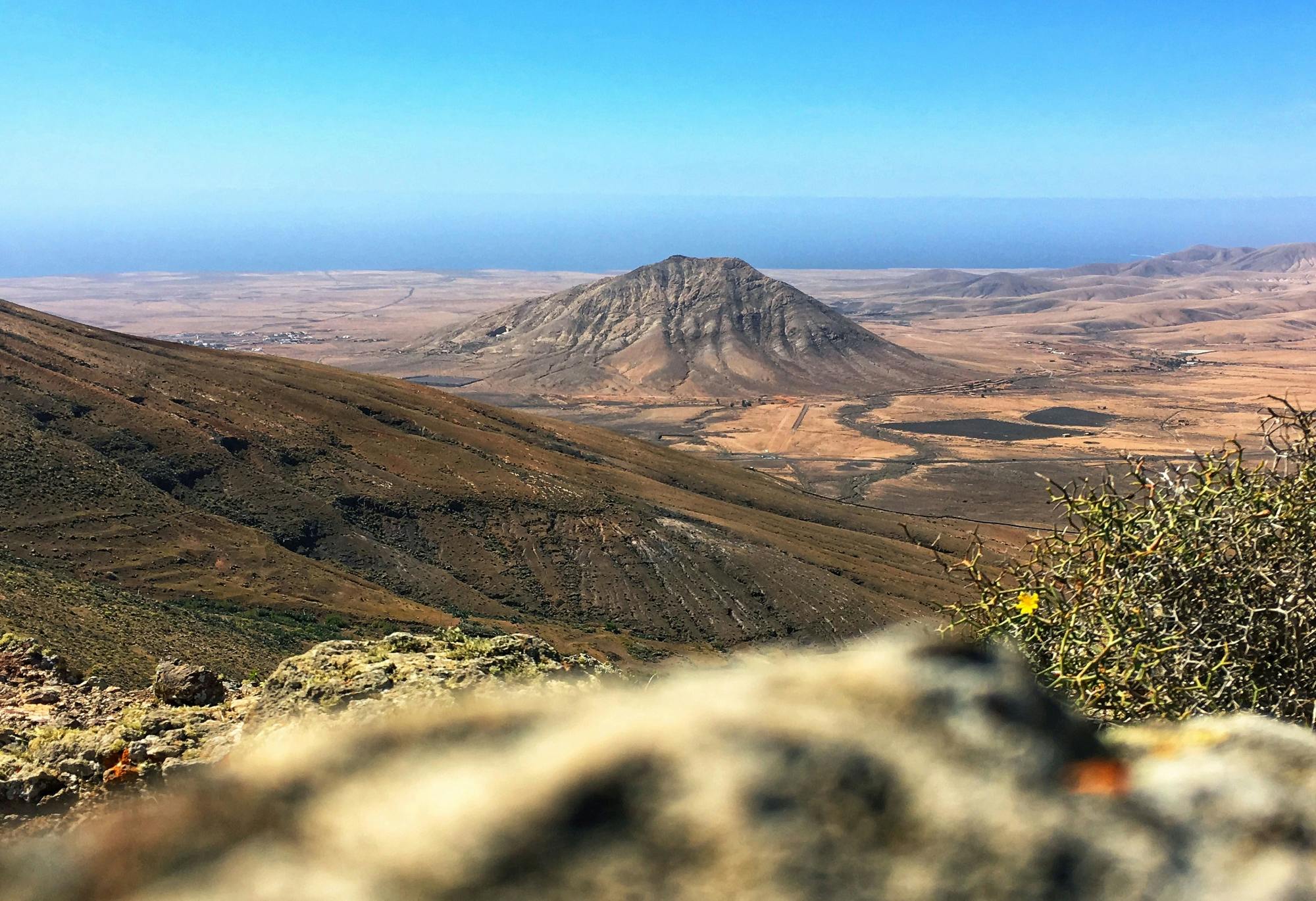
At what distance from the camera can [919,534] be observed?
47562 millimetres

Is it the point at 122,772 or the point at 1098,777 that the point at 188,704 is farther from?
the point at 1098,777

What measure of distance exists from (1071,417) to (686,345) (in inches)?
1777

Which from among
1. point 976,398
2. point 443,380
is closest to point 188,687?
point 976,398

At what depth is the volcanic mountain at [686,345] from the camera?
10525 cm

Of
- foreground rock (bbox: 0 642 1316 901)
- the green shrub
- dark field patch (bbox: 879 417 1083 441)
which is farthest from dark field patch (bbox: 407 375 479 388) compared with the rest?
foreground rock (bbox: 0 642 1316 901)

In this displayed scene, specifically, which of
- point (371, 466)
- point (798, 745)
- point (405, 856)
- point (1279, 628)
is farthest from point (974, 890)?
point (371, 466)

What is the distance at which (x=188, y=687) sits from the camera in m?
5.38

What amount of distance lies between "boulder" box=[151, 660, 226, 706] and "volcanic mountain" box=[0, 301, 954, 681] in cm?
1004

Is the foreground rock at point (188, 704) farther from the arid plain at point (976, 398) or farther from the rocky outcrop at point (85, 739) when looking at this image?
the arid plain at point (976, 398)

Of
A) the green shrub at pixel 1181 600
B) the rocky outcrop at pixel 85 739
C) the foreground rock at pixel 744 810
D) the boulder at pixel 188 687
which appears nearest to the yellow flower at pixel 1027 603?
the green shrub at pixel 1181 600

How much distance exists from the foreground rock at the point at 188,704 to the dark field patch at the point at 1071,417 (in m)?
88.3

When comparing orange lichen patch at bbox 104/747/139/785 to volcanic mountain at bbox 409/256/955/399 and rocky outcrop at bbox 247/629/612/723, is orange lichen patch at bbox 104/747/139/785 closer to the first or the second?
rocky outcrop at bbox 247/629/612/723

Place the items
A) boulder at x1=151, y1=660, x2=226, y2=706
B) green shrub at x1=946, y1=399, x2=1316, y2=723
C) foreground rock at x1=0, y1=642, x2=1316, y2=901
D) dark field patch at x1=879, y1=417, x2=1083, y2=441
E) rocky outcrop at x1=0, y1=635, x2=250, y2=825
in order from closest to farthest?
foreground rock at x1=0, y1=642, x2=1316, y2=901, green shrub at x1=946, y1=399, x2=1316, y2=723, rocky outcrop at x1=0, y1=635, x2=250, y2=825, boulder at x1=151, y1=660, x2=226, y2=706, dark field patch at x1=879, y1=417, x2=1083, y2=441

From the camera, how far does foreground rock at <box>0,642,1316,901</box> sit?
1.36m
